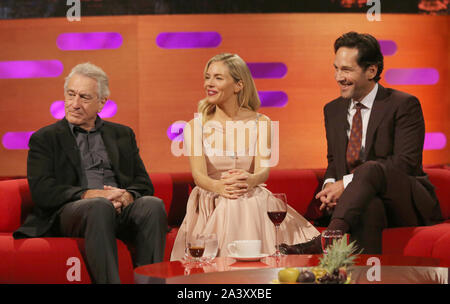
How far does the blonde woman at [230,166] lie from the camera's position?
11.1 feet

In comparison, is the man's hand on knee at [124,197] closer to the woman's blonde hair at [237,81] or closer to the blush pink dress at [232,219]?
the blush pink dress at [232,219]

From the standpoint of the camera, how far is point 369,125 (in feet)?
11.8

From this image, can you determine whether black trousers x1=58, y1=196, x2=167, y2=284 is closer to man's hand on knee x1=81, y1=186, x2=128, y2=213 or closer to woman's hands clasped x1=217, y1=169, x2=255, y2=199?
man's hand on knee x1=81, y1=186, x2=128, y2=213

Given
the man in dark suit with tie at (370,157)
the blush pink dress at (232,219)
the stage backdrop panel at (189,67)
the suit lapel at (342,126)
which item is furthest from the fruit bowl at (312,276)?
the stage backdrop panel at (189,67)

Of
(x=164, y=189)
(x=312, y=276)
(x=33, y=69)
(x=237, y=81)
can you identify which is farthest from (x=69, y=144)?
(x=312, y=276)

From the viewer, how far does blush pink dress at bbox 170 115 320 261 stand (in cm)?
335

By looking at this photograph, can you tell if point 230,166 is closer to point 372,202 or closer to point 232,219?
point 232,219

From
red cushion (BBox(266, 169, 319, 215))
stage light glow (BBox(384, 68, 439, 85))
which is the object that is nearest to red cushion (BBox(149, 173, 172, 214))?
red cushion (BBox(266, 169, 319, 215))

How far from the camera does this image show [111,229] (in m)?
3.08

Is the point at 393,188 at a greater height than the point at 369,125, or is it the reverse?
the point at 369,125

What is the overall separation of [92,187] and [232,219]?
822 millimetres
